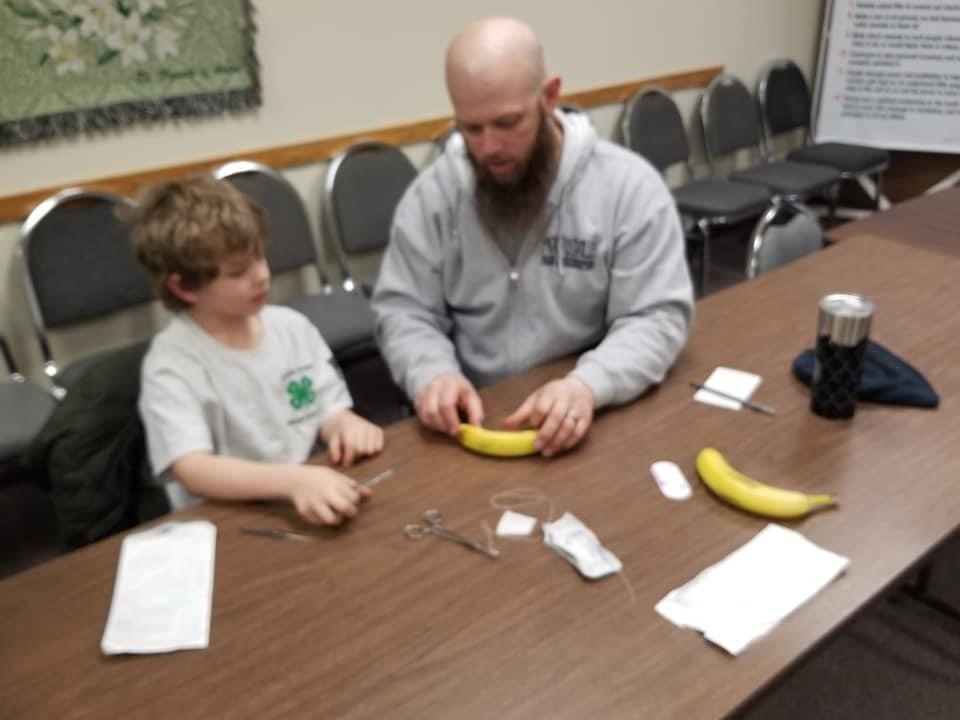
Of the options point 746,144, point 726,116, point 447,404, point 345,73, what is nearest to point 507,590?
point 447,404

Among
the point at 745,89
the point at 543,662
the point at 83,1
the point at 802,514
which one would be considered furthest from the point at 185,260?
the point at 745,89

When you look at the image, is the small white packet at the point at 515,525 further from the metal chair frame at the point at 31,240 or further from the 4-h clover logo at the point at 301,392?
the metal chair frame at the point at 31,240

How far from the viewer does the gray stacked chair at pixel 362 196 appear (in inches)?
134

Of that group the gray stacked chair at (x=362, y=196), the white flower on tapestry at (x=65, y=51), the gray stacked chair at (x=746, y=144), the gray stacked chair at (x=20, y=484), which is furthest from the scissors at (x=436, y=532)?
the gray stacked chair at (x=746, y=144)

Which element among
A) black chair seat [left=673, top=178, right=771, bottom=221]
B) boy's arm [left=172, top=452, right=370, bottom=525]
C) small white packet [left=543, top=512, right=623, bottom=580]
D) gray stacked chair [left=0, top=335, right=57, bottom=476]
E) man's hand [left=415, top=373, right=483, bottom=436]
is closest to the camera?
small white packet [left=543, top=512, right=623, bottom=580]

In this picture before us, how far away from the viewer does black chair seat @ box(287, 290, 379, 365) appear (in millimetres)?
2832

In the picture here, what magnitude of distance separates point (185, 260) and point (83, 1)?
172cm

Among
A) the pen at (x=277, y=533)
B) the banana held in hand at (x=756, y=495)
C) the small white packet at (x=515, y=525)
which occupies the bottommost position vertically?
the pen at (x=277, y=533)

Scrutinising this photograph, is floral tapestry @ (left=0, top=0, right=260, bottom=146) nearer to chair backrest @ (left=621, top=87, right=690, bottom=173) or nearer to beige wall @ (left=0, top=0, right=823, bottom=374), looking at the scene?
beige wall @ (left=0, top=0, right=823, bottom=374)

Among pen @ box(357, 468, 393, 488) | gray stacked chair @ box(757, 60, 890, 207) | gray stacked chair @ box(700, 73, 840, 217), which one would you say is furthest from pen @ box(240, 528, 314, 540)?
gray stacked chair @ box(757, 60, 890, 207)

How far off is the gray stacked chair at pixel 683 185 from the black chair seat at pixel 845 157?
0.70 m

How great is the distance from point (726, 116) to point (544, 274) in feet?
11.5

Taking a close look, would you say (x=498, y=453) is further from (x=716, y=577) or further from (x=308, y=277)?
(x=308, y=277)

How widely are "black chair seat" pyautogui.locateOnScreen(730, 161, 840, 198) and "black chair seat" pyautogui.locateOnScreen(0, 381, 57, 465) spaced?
3549mm
